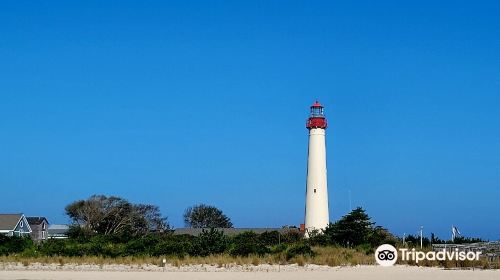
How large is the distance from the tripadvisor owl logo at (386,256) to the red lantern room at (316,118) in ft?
60.4

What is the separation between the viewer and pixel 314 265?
30438 millimetres

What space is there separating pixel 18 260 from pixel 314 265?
12400 millimetres

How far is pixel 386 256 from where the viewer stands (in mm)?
31141

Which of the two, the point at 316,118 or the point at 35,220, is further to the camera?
the point at 35,220

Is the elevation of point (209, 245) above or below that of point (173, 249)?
above

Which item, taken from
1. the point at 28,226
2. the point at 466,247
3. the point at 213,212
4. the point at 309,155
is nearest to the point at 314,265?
the point at 466,247

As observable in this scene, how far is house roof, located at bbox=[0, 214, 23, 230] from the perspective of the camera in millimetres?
65512

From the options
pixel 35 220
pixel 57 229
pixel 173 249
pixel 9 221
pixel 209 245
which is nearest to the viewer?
pixel 173 249

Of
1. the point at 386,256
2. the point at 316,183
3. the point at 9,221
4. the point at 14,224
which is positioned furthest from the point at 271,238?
the point at 9,221

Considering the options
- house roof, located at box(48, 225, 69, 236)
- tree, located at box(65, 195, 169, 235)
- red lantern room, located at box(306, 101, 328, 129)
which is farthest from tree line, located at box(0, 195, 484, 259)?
house roof, located at box(48, 225, 69, 236)

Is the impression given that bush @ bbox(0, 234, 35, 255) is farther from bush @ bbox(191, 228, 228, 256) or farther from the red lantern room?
the red lantern room

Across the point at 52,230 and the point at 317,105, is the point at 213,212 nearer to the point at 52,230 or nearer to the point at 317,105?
the point at 52,230

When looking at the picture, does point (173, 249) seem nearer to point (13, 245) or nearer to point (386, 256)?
point (13, 245)

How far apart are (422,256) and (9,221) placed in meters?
45.7
